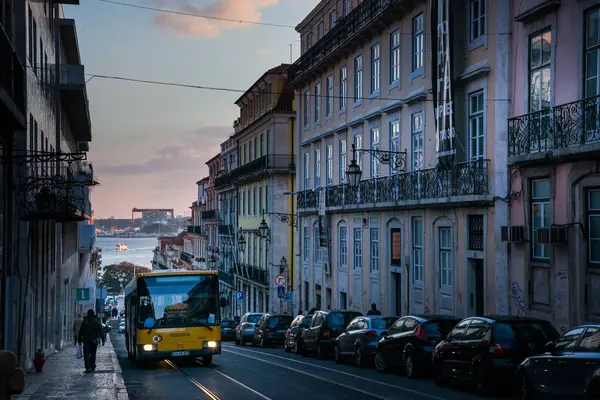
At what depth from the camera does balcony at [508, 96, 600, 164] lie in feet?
60.2

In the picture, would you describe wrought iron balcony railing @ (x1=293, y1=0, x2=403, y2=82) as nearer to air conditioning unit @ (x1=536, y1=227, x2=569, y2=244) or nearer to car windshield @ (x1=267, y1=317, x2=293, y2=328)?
car windshield @ (x1=267, y1=317, x2=293, y2=328)

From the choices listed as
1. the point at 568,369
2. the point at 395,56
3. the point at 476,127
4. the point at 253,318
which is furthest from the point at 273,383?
the point at 253,318

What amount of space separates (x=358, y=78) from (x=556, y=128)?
16.7 metres

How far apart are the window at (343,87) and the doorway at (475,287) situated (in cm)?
1364

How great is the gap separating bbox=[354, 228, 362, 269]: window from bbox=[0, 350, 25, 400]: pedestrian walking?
28912 millimetres

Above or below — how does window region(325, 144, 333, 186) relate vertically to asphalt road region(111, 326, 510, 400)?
above

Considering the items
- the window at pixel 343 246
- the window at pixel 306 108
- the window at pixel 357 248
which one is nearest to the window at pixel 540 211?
the window at pixel 357 248

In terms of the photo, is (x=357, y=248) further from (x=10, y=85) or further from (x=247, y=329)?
(x=10, y=85)

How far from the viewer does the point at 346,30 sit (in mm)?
36156

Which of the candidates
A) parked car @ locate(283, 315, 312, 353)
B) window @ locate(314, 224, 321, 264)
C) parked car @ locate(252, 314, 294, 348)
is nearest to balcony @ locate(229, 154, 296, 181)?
window @ locate(314, 224, 321, 264)

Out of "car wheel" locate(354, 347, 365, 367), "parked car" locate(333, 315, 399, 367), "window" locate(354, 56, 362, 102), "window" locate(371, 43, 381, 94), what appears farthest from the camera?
"window" locate(354, 56, 362, 102)

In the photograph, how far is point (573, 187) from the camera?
19.8m

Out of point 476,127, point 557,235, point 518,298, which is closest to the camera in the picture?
point 557,235

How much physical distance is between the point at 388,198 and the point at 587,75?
40.8ft
